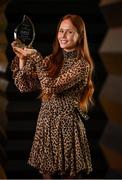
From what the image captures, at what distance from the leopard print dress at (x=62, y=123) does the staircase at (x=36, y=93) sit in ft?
2.35

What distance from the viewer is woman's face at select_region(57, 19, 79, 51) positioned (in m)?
2.61

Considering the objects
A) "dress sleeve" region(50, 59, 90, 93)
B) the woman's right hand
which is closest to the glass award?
the woman's right hand

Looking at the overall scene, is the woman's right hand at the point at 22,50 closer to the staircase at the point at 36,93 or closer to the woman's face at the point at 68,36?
the woman's face at the point at 68,36

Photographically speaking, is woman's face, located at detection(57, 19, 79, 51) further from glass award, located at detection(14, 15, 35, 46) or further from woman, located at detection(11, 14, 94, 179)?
glass award, located at detection(14, 15, 35, 46)

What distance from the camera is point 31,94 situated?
11.3 feet

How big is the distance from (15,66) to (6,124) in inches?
34.7

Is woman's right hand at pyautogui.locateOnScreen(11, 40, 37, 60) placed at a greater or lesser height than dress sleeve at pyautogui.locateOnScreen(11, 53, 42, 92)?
greater

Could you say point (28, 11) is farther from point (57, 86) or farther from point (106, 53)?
point (57, 86)

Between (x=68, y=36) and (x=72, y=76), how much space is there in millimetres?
250

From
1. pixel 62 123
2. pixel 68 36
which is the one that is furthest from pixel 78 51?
pixel 62 123

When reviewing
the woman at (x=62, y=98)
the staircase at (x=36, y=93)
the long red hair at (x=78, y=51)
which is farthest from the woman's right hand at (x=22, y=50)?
the staircase at (x=36, y=93)

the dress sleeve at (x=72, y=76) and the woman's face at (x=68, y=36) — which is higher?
the woman's face at (x=68, y=36)

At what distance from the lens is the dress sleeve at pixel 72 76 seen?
2508mm

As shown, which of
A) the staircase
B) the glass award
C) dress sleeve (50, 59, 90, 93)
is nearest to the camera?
dress sleeve (50, 59, 90, 93)
